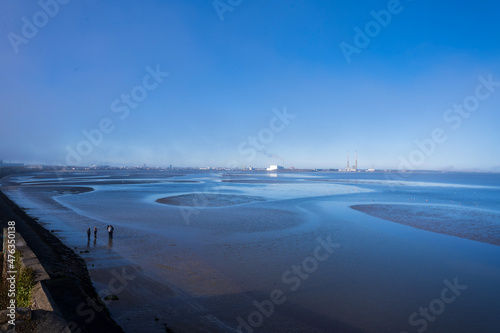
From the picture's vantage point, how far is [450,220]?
27000mm

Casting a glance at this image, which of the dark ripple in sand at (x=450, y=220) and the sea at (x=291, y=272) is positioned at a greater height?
the dark ripple in sand at (x=450, y=220)

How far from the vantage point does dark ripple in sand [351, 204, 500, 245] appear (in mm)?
21953

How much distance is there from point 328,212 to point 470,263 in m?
15.8

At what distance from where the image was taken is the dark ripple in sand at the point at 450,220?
22.0m

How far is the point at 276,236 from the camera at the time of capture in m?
20.1

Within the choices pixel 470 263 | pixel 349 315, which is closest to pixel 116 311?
pixel 349 315
